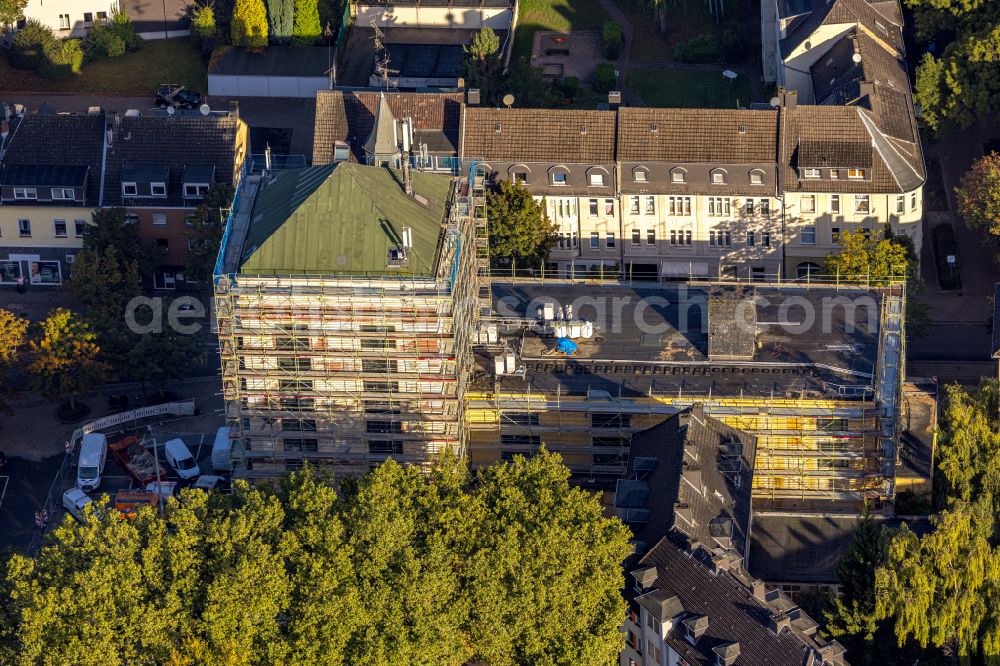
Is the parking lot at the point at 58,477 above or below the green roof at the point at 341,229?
below

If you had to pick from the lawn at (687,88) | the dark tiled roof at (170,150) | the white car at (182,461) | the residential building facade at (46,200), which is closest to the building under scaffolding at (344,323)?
the white car at (182,461)

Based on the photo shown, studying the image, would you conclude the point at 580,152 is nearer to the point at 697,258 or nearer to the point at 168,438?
the point at 697,258

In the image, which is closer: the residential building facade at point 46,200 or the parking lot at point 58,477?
the parking lot at point 58,477

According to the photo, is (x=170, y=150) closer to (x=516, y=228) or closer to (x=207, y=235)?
(x=207, y=235)

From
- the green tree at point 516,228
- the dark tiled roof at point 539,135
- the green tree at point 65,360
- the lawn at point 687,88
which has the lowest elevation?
the green tree at point 65,360

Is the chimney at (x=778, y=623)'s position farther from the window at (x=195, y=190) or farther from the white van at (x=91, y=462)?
the window at (x=195, y=190)

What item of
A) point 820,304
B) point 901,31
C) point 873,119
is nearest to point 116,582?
point 820,304
